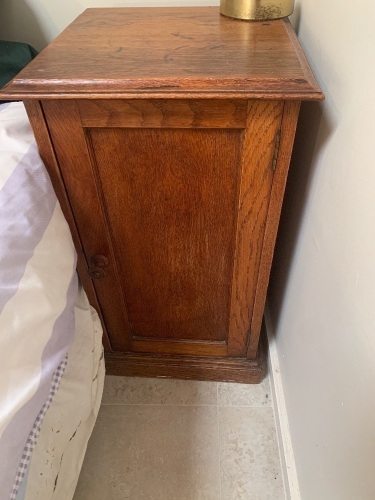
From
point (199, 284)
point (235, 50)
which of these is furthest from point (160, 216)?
point (235, 50)

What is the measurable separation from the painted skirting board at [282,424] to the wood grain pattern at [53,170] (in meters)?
0.50

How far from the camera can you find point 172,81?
58 centimetres

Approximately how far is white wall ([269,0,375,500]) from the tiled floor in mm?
155

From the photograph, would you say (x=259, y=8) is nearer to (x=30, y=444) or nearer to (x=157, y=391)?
(x=30, y=444)

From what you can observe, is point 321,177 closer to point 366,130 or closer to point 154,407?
point 366,130

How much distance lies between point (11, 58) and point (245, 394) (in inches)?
39.2

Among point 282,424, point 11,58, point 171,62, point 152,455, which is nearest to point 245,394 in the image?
point 282,424

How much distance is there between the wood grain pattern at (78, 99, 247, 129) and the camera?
2.03 ft

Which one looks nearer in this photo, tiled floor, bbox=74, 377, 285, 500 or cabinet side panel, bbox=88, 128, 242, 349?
cabinet side panel, bbox=88, 128, 242, 349

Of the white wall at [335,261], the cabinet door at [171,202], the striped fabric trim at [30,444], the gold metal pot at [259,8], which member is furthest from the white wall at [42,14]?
the striped fabric trim at [30,444]

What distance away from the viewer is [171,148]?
681mm

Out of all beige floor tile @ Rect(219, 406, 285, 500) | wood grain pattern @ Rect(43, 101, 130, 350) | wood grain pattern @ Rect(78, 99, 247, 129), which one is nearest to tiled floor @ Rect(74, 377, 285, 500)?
beige floor tile @ Rect(219, 406, 285, 500)

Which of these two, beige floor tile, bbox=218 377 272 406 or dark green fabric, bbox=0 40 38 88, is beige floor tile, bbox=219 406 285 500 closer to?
beige floor tile, bbox=218 377 272 406

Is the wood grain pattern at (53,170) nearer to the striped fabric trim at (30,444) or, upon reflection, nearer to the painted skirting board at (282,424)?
the striped fabric trim at (30,444)
